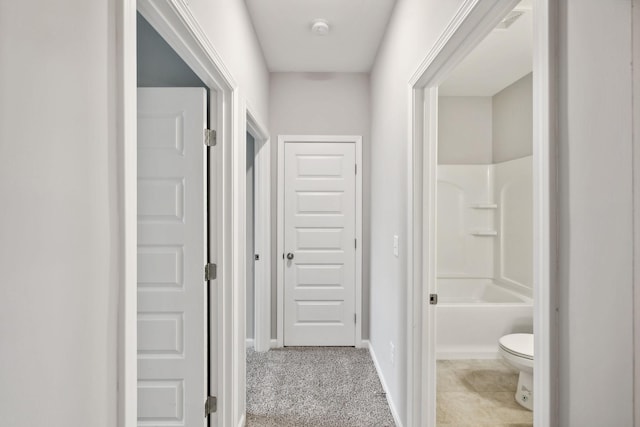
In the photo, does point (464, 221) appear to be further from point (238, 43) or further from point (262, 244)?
point (238, 43)

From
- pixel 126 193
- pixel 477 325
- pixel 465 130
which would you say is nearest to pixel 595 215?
pixel 126 193

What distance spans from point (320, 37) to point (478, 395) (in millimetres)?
3044

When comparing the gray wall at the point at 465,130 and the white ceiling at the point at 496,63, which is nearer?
the white ceiling at the point at 496,63

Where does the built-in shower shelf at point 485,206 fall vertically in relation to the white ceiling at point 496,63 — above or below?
below

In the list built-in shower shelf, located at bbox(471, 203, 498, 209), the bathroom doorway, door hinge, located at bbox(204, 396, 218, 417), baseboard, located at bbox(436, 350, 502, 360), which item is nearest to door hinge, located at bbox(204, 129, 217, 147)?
door hinge, located at bbox(204, 396, 218, 417)

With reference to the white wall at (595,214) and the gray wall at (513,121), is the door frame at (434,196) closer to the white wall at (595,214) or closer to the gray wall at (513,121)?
the white wall at (595,214)

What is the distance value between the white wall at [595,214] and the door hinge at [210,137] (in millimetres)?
1567

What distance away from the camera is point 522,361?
229 centimetres

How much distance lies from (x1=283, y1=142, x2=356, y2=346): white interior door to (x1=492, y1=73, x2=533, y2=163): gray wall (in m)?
1.66

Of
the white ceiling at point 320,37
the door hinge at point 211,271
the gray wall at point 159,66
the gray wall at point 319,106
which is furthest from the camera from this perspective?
the gray wall at point 319,106

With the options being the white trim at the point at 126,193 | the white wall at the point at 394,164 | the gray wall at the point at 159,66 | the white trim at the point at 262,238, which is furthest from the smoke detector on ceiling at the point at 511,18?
the white trim at the point at 126,193

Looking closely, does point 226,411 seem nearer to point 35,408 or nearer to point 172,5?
point 35,408

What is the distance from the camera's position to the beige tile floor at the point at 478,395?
2295 millimetres

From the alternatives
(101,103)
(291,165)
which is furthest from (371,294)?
(101,103)
